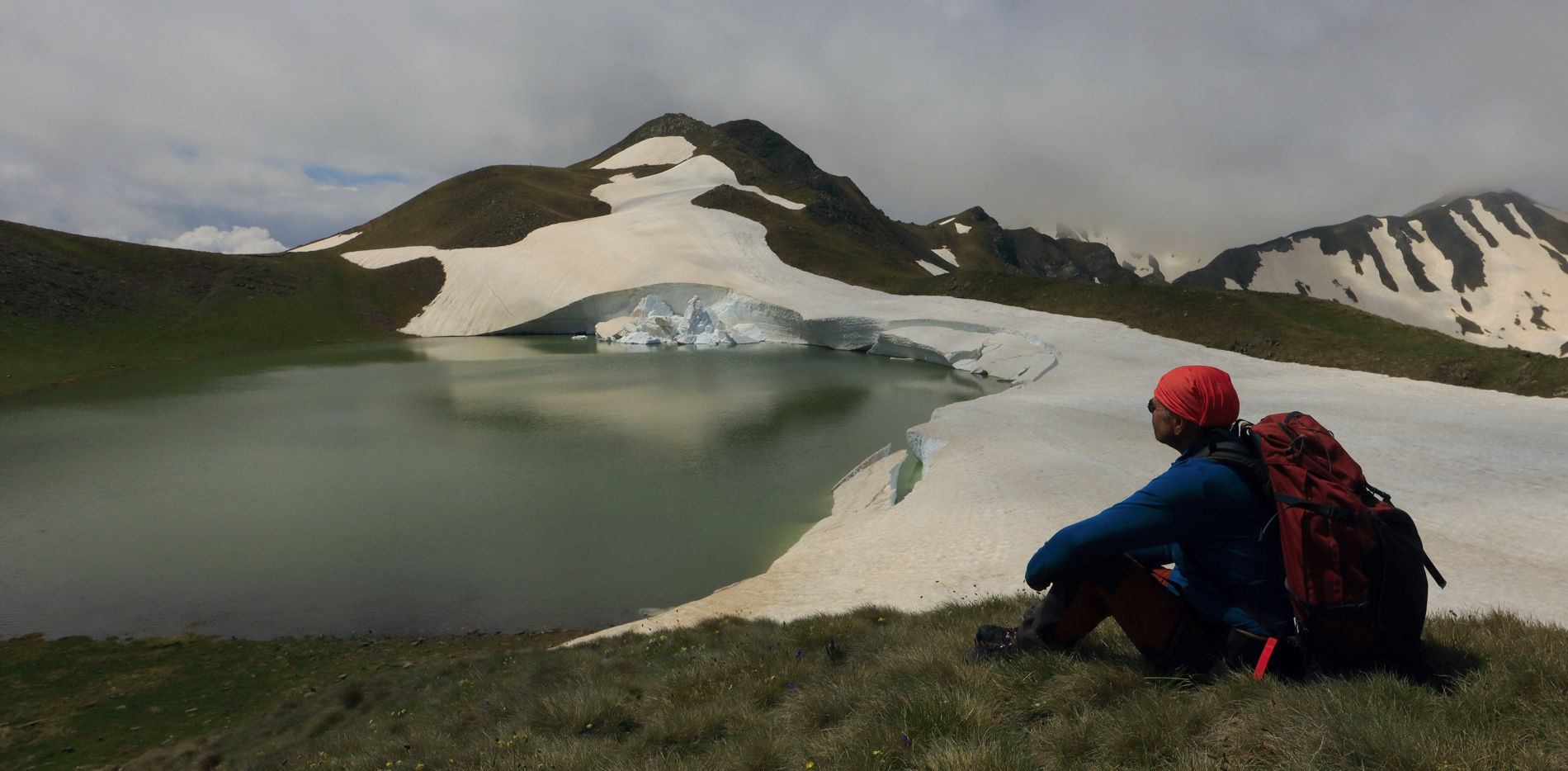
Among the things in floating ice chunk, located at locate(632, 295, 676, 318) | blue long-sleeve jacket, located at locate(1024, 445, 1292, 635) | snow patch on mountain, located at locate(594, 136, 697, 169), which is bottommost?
blue long-sleeve jacket, located at locate(1024, 445, 1292, 635)

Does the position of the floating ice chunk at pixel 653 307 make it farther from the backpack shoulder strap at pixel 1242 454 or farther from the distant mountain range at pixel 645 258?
the backpack shoulder strap at pixel 1242 454

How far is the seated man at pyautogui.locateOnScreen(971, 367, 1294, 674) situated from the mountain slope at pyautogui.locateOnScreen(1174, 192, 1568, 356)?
15403cm

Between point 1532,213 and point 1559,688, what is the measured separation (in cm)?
22456

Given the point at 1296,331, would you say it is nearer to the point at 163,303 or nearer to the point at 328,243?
the point at 163,303

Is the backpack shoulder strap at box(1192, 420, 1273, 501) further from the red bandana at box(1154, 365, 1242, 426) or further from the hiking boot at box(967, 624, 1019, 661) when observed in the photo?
the hiking boot at box(967, 624, 1019, 661)

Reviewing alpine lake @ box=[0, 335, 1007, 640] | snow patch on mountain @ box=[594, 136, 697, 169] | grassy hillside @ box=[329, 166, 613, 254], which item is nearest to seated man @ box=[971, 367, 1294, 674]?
alpine lake @ box=[0, 335, 1007, 640]

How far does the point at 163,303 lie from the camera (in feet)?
173

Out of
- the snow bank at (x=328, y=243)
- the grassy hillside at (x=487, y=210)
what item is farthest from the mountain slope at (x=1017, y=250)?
the snow bank at (x=328, y=243)

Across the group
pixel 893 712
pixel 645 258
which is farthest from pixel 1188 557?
pixel 645 258

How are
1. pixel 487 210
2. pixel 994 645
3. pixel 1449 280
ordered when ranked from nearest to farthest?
pixel 994 645, pixel 487 210, pixel 1449 280

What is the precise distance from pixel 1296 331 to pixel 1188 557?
115 feet

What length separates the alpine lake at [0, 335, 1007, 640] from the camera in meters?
12.6

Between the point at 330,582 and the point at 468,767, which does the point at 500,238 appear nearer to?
the point at 330,582

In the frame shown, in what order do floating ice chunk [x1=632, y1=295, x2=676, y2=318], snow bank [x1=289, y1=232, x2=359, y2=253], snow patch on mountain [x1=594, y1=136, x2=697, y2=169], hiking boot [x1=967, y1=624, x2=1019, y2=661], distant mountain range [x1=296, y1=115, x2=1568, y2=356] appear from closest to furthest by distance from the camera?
hiking boot [x1=967, y1=624, x2=1019, y2=661] → floating ice chunk [x1=632, y1=295, x2=676, y2=318] → distant mountain range [x1=296, y1=115, x2=1568, y2=356] → snow bank [x1=289, y1=232, x2=359, y2=253] → snow patch on mountain [x1=594, y1=136, x2=697, y2=169]
